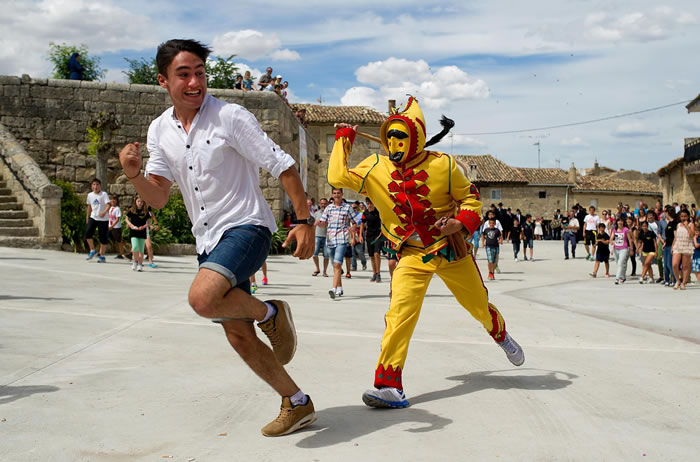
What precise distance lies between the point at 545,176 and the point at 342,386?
63478 millimetres

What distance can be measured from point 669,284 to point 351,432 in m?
13.2

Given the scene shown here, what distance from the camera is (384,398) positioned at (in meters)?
4.60

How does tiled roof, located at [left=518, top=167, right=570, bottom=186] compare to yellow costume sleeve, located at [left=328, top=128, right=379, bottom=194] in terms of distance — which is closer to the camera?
yellow costume sleeve, located at [left=328, top=128, right=379, bottom=194]

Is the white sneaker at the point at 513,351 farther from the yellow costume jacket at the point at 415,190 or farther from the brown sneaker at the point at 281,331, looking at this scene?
the brown sneaker at the point at 281,331

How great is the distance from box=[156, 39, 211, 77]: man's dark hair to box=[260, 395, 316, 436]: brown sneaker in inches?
74.8

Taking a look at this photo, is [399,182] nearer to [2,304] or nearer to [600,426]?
[600,426]

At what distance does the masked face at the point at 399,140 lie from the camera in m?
5.18

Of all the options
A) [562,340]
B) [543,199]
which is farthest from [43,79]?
[543,199]

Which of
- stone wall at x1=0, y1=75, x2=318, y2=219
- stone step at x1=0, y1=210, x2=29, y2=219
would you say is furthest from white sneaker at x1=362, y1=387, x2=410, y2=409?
stone wall at x1=0, y1=75, x2=318, y2=219

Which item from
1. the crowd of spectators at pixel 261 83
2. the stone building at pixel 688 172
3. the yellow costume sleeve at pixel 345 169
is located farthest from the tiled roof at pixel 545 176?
the yellow costume sleeve at pixel 345 169

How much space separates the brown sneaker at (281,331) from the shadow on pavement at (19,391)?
173cm

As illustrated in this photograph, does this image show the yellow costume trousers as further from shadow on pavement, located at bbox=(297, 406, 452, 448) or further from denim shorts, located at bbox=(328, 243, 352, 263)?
denim shorts, located at bbox=(328, 243, 352, 263)

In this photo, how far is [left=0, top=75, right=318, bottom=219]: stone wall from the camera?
2030 centimetres

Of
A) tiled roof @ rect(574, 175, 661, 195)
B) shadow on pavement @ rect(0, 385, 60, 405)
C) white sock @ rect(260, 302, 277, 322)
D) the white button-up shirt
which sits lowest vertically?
shadow on pavement @ rect(0, 385, 60, 405)
